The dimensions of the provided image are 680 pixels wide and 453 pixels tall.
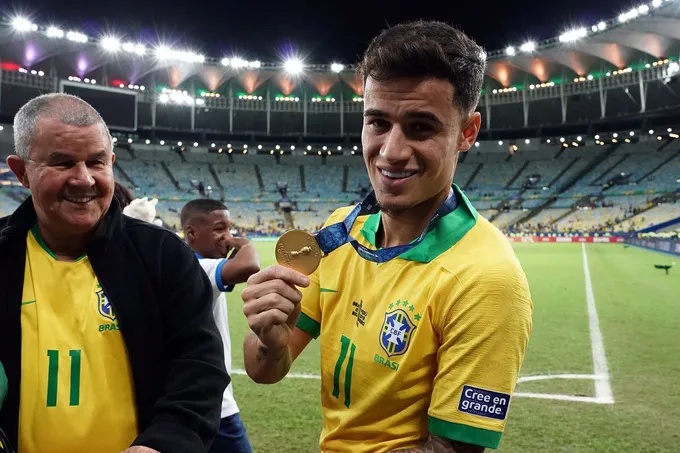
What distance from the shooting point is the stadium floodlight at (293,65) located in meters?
55.2

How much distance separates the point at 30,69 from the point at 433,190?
5458 centimetres

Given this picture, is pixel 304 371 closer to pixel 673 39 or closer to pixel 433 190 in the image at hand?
pixel 433 190

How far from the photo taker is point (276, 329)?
1.63 meters

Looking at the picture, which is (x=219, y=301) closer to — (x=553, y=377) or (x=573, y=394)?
(x=573, y=394)

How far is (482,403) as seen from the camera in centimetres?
141

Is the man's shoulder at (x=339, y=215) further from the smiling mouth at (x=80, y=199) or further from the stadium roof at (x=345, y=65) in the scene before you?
the stadium roof at (x=345, y=65)

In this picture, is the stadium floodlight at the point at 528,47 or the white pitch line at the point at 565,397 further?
the stadium floodlight at the point at 528,47

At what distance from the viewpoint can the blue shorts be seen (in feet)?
9.70

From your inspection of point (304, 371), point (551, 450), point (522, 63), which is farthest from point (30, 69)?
point (551, 450)

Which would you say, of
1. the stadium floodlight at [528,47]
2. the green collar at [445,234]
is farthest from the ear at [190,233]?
the stadium floodlight at [528,47]

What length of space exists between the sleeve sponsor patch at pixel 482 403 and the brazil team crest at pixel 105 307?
1268mm

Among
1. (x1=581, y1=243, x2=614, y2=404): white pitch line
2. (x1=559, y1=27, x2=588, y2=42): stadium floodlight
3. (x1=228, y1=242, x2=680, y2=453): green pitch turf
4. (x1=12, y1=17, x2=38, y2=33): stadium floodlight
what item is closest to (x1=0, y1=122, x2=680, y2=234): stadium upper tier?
(x1=12, y1=17, x2=38, y2=33): stadium floodlight

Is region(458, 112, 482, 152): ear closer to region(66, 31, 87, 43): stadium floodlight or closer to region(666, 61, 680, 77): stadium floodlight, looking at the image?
region(66, 31, 87, 43): stadium floodlight

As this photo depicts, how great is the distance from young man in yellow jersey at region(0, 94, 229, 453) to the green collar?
2.81ft
